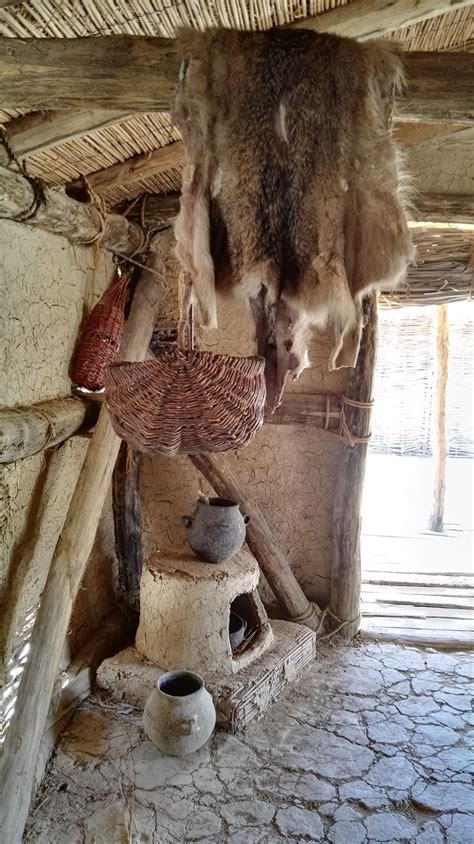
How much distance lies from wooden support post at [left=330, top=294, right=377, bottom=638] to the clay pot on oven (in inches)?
28.6

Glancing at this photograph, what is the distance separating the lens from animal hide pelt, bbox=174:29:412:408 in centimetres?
106

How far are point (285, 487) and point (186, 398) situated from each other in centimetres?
200

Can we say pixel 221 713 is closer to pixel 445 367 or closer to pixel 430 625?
pixel 430 625

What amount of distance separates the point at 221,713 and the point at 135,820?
1.74 feet

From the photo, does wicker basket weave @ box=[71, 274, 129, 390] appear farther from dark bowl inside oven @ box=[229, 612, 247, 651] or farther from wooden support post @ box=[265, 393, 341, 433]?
dark bowl inside oven @ box=[229, 612, 247, 651]

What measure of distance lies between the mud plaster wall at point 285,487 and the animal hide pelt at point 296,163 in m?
1.97

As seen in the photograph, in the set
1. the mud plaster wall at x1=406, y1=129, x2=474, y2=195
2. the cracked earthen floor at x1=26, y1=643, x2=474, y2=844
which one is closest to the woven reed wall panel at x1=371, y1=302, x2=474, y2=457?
the mud plaster wall at x1=406, y1=129, x2=474, y2=195

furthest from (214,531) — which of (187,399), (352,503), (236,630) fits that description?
(187,399)

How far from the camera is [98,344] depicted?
242 centimetres

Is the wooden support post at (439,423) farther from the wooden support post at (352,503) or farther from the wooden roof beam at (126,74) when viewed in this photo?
the wooden roof beam at (126,74)

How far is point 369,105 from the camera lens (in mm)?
1059

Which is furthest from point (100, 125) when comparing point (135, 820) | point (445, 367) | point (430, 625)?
point (445, 367)

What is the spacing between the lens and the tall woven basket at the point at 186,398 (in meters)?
1.24

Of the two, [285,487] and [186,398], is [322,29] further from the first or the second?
[285,487]
